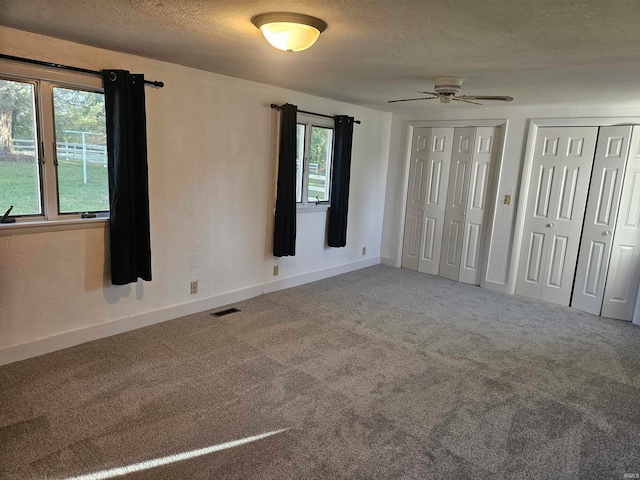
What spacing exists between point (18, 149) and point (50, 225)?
1.79 ft

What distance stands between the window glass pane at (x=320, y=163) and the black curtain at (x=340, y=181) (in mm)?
139

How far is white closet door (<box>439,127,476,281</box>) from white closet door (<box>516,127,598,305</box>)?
2.61ft

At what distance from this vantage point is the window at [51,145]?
110 inches

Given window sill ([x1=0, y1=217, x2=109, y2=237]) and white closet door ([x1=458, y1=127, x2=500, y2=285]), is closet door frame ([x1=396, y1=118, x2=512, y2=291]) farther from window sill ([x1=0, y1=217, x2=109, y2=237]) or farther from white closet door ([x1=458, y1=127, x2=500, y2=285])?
window sill ([x1=0, y1=217, x2=109, y2=237])

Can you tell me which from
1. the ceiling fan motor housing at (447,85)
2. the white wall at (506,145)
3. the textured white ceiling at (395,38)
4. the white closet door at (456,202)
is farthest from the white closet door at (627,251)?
the ceiling fan motor housing at (447,85)

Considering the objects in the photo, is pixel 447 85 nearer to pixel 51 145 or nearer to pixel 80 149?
pixel 80 149

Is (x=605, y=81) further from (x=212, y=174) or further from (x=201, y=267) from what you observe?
(x=201, y=267)

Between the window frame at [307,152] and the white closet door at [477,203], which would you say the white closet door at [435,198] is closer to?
the white closet door at [477,203]

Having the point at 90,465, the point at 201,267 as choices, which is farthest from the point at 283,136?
the point at 90,465

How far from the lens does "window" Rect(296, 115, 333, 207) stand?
191 inches

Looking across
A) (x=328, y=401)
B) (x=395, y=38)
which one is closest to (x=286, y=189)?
(x=395, y=38)

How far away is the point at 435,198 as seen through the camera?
229 inches

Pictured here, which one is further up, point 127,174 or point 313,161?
point 313,161

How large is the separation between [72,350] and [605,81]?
15.0 feet
